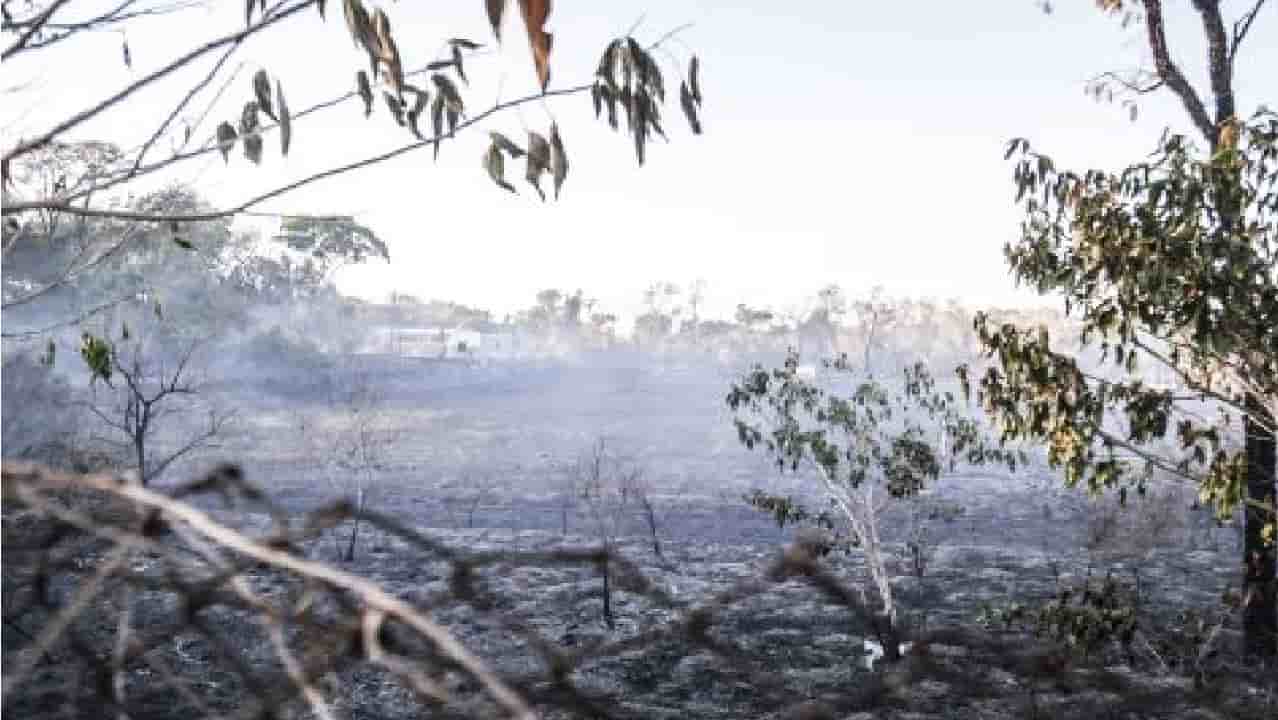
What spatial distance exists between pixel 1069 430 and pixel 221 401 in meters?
37.5

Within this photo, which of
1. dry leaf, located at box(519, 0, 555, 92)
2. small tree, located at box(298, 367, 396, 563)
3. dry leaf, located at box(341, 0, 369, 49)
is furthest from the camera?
small tree, located at box(298, 367, 396, 563)

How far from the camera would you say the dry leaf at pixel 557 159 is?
187 centimetres

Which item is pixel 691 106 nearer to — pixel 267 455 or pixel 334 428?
pixel 267 455

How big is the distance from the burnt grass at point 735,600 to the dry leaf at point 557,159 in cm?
81

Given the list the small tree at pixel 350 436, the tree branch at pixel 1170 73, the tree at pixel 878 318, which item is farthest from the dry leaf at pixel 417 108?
the tree at pixel 878 318

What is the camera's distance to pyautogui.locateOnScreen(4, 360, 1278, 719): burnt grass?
532mm

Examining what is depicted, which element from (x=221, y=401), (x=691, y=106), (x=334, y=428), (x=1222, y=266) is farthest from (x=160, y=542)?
(x=221, y=401)

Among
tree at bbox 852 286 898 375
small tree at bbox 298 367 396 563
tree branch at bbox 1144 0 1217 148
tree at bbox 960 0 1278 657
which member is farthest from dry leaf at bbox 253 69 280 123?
tree at bbox 852 286 898 375

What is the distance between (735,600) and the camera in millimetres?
486

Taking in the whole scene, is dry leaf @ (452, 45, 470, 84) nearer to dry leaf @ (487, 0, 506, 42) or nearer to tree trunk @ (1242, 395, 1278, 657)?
dry leaf @ (487, 0, 506, 42)

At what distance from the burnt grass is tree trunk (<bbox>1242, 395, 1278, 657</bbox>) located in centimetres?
41

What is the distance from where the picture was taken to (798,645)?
11.8 m

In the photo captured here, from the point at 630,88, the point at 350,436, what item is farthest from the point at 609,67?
the point at 350,436

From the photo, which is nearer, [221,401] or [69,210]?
[69,210]
